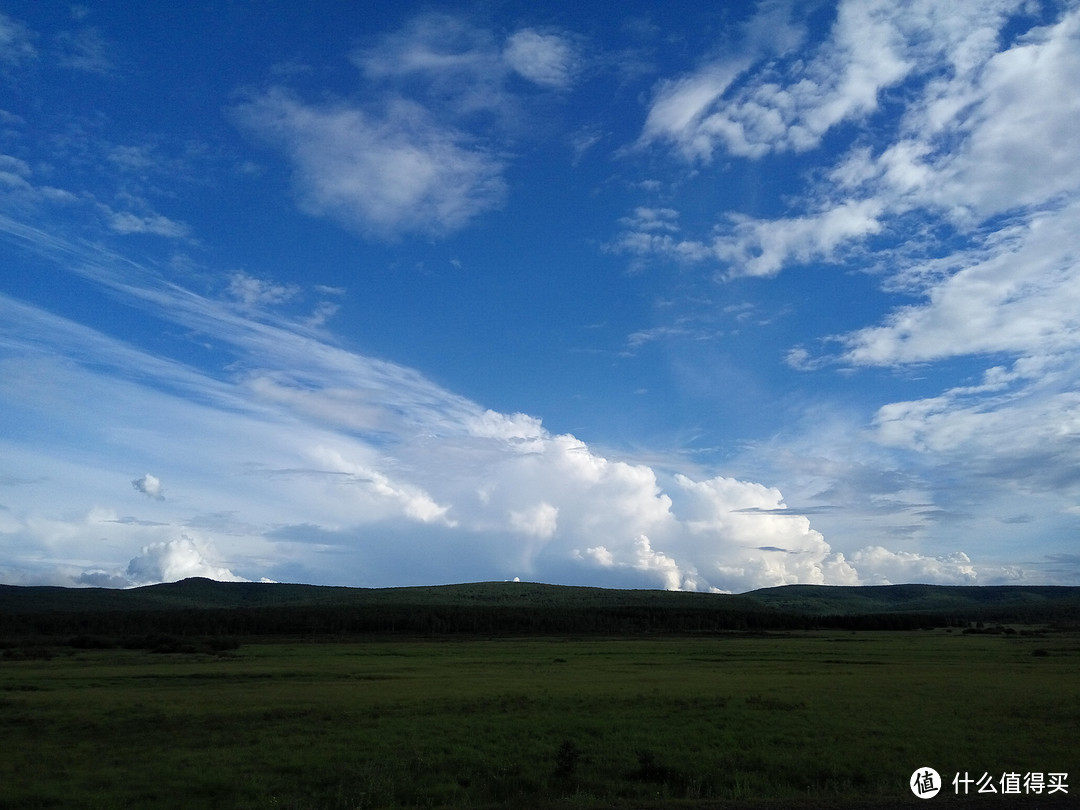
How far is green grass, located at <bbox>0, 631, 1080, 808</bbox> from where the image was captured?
18328 mm

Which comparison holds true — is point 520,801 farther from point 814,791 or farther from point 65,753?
point 65,753

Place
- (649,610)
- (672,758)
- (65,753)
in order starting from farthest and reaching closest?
1. (649,610)
2. (65,753)
3. (672,758)

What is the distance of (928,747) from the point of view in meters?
22.1

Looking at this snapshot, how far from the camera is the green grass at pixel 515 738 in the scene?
18328mm

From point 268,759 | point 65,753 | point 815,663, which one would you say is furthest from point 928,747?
point 815,663

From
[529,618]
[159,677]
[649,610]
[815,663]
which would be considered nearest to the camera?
[159,677]

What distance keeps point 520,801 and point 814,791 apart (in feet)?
25.6

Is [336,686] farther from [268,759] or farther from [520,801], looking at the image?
[520,801]

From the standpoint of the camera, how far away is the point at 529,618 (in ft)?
517

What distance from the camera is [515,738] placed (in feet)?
79.7

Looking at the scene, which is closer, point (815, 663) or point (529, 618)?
point (815, 663)

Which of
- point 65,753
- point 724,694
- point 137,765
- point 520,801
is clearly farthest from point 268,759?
point 724,694

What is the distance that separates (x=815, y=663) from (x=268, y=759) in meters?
50.1

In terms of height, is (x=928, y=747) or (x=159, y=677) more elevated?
(x=928, y=747)
